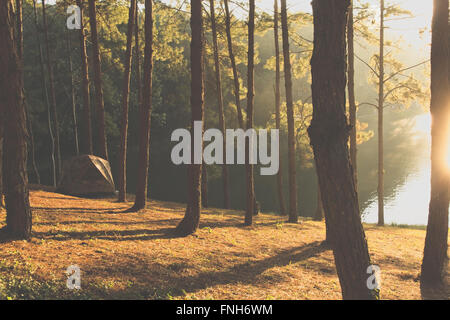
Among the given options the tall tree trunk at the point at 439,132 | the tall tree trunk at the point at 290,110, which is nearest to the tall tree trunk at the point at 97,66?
the tall tree trunk at the point at 290,110

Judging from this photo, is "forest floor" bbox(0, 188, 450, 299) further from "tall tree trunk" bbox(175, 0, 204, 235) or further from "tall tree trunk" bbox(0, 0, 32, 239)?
"tall tree trunk" bbox(175, 0, 204, 235)

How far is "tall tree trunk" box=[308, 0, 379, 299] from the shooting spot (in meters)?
4.38

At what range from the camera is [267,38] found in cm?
7438

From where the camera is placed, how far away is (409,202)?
27.2 metres

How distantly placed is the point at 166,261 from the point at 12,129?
12.7 ft

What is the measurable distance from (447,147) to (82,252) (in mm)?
7716

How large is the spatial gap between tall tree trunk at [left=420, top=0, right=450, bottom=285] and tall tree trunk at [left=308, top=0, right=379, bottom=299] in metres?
3.92

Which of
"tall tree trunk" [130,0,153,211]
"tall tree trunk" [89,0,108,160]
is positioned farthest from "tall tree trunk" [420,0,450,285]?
"tall tree trunk" [89,0,108,160]

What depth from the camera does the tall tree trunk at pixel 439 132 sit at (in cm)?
737

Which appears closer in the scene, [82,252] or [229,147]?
[82,252]

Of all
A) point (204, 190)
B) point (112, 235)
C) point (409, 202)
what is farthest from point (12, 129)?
point (409, 202)

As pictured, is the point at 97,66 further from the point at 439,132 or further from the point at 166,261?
the point at 439,132
